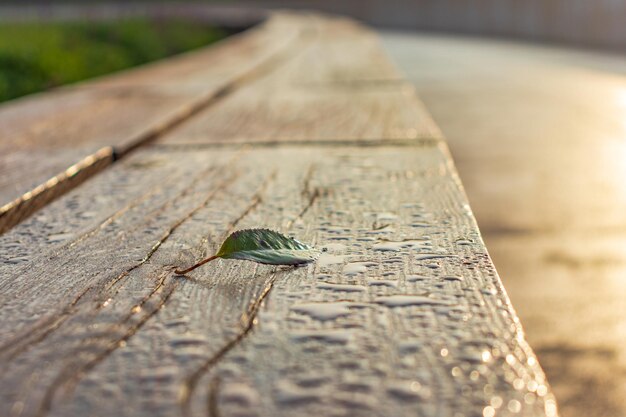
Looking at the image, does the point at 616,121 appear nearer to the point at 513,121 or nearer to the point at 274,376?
the point at 513,121

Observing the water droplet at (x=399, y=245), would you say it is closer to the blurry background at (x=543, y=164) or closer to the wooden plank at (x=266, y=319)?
the wooden plank at (x=266, y=319)

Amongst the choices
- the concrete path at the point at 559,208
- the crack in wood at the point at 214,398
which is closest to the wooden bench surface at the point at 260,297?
the crack in wood at the point at 214,398

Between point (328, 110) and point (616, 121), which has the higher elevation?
point (328, 110)

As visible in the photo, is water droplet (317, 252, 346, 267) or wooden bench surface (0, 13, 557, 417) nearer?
wooden bench surface (0, 13, 557, 417)

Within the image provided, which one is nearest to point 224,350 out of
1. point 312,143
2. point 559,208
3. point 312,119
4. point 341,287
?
point 341,287

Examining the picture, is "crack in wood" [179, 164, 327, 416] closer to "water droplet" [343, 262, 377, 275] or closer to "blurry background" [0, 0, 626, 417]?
"water droplet" [343, 262, 377, 275]

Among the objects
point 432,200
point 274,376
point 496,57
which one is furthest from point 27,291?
point 496,57

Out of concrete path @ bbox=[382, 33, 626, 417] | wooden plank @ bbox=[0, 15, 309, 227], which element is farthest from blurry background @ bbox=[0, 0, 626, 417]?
wooden plank @ bbox=[0, 15, 309, 227]
